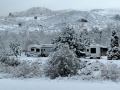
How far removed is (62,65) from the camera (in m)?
14.6

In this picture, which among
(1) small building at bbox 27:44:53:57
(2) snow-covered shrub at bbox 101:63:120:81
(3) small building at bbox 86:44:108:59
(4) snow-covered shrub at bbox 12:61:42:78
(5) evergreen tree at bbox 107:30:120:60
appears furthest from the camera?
(1) small building at bbox 27:44:53:57

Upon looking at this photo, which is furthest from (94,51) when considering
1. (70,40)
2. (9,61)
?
(9,61)

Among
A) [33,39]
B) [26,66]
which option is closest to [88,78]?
[26,66]

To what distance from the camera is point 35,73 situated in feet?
47.9

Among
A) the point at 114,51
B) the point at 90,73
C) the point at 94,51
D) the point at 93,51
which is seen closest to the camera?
the point at 90,73

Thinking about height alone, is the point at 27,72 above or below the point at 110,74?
below

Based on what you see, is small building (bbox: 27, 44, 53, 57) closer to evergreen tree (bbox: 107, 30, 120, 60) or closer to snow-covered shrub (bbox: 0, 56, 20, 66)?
evergreen tree (bbox: 107, 30, 120, 60)

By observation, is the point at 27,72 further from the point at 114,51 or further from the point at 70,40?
the point at 114,51

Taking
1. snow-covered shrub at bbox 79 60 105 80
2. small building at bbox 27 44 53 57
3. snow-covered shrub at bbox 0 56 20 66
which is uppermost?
snow-covered shrub at bbox 79 60 105 80

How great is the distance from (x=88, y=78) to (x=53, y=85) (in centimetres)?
271

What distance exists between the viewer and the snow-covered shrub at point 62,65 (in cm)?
1439

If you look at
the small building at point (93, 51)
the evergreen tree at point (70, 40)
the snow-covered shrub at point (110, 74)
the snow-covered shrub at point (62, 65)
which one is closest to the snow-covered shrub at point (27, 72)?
the snow-covered shrub at point (62, 65)

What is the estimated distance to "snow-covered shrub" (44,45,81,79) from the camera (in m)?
14.4

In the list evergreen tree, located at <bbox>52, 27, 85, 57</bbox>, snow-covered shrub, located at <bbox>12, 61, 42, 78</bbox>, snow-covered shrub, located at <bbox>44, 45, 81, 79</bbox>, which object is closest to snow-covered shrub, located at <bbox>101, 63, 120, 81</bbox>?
snow-covered shrub, located at <bbox>44, 45, 81, 79</bbox>
